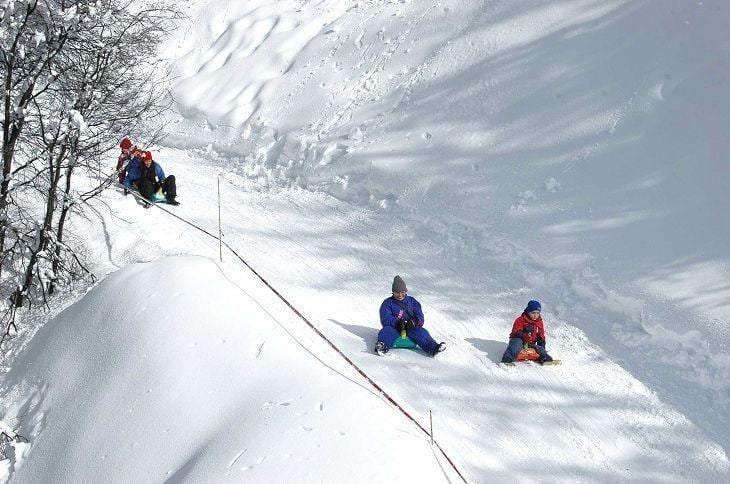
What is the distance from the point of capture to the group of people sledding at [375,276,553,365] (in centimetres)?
734

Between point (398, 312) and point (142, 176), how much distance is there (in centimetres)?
581

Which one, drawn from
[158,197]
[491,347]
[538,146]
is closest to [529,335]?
[491,347]

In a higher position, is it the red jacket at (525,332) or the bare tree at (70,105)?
the bare tree at (70,105)

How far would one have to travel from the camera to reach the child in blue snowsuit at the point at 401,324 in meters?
7.36

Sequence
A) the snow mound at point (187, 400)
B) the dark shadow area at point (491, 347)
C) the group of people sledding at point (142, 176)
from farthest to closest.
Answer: the group of people sledding at point (142, 176) → the dark shadow area at point (491, 347) → the snow mound at point (187, 400)

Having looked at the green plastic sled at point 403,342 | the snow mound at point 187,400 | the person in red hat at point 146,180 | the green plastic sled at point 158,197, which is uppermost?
the person in red hat at point 146,180

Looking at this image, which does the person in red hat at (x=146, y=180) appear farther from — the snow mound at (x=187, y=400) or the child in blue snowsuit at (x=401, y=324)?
the child in blue snowsuit at (x=401, y=324)

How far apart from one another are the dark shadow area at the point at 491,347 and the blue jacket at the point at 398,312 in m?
0.79

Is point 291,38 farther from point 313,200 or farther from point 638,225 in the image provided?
point 638,225

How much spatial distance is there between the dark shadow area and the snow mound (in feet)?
7.69

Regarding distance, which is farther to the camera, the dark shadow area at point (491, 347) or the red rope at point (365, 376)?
the dark shadow area at point (491, 347)

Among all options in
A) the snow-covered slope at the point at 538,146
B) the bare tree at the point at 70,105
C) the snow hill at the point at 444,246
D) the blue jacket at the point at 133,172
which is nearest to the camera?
the snow hill at the point at 444,246

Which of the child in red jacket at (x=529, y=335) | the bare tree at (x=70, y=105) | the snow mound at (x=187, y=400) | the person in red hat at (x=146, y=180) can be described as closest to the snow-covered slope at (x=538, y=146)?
the child in red jacket at (x=529, y=335)

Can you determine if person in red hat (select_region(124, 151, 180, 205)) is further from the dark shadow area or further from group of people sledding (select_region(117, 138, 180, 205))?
the dark shadow area
